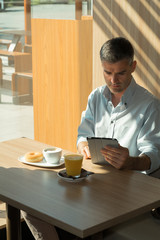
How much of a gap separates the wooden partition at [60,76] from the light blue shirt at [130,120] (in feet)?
4.94

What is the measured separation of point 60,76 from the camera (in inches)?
178

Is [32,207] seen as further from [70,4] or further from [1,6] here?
[70,4]

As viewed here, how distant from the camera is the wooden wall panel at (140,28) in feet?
10.9

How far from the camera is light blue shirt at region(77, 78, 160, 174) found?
2.62 metres

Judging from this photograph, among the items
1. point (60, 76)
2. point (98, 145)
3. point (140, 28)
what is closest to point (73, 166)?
point (98, 145)

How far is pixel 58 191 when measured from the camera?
2.08 meters

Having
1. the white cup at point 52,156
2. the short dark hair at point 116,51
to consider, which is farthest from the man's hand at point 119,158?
the short dark hair at point 116,51

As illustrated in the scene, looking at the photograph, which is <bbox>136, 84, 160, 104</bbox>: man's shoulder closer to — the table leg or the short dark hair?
the short dark hair

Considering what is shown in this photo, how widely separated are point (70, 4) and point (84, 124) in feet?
5.98

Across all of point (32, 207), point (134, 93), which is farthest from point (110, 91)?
point (32, 207)

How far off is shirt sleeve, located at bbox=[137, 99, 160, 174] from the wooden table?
264mm

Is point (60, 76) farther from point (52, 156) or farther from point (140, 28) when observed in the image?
point (52, 156)

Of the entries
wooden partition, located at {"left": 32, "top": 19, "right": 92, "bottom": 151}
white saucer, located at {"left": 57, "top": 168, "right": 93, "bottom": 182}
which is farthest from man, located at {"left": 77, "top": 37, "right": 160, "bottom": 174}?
wooden partition, located at {"left": 32, "top": 19, "right": 92, "bottom": 151}

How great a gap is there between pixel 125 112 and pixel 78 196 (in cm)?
88
